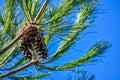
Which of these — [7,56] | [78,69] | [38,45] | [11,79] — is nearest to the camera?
[38,45]

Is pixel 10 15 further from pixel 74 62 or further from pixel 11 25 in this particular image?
pixel 74 62

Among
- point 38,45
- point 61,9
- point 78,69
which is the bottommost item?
point 38,45

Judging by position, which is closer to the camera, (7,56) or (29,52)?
(29,52)

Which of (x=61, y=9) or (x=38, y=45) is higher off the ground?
(x=61, y=9)

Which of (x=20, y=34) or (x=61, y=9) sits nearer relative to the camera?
(x=20, y=34)

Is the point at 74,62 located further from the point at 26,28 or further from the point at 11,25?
the point at 26,28

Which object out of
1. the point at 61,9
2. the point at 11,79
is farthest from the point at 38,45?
the point at 11,79

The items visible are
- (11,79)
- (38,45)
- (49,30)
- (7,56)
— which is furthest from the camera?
(11,79)

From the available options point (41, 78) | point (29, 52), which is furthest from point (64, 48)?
point (29, 52)

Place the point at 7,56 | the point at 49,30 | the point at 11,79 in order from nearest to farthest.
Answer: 1. the point at 49,30
2. the point at 7,56
3. the point at 11,79
